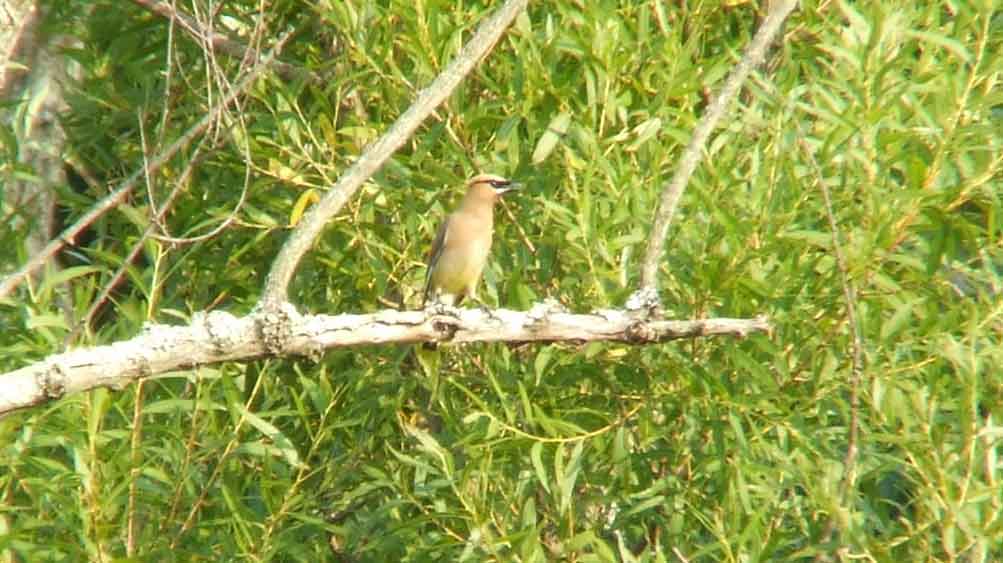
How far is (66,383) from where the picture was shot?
3.59m

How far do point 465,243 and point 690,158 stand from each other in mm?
1423

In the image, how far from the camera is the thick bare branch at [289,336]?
3604mm

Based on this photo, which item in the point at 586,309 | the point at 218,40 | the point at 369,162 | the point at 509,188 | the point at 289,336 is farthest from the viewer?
the point at 218,40

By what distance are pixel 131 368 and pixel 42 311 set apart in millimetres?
1594

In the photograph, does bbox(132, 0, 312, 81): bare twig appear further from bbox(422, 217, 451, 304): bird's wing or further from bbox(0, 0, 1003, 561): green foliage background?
bbox(422, 217, 451, 304): bird's wing

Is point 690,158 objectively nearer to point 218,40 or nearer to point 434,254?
point 434,254

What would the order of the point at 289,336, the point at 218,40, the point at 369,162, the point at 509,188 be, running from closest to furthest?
the point at 289,336, the point at 369,162, the point at 509,188, the point at 218,40

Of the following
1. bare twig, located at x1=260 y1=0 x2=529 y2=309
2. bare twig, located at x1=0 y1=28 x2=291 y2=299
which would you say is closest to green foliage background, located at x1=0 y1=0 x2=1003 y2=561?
bare twig, located at x1=0 y1=28 x2=291 y2=299

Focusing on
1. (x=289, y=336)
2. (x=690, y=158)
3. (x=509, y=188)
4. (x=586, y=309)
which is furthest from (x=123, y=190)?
(x=690, y=158)

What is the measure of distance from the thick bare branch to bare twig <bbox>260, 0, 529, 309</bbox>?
8 centimetres

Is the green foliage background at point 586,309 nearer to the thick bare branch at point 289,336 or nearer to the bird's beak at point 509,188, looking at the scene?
the bird's beak at point 509,188

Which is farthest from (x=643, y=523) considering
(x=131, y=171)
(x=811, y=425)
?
(x=131, y=171)

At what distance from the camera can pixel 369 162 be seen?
4.01m

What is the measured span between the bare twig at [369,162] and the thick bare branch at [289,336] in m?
0.08
